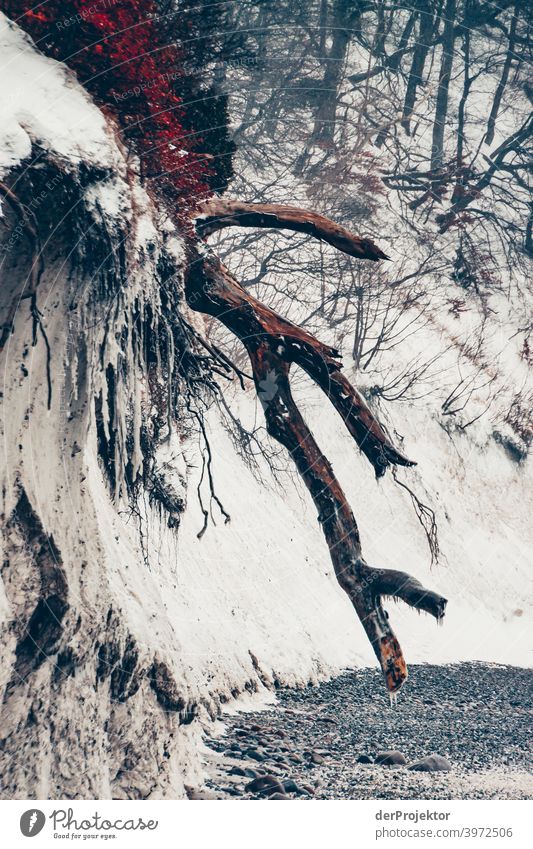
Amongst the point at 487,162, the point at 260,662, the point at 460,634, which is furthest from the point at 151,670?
the point at 487,162

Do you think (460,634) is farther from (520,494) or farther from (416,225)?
(416,225)

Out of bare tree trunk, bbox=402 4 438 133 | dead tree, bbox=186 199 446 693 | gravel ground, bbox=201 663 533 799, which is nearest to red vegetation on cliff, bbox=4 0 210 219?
dead tree, bbox=186 199 446 693

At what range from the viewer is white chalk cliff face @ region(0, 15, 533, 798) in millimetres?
4707

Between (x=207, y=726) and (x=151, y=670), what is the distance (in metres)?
0.66

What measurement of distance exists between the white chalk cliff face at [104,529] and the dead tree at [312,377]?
0.20 m

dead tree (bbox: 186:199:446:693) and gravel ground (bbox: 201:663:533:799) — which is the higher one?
dead tree (bbox: 186:199:446:693)

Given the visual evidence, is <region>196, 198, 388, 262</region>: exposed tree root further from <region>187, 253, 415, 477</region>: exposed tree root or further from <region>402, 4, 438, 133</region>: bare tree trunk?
<region>402, 4, 438, 133</region>: bare tree trunk

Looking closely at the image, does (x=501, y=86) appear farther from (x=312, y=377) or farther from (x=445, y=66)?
(x=312, y=377)

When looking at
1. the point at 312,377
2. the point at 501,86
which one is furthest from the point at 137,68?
the point at 501,86
